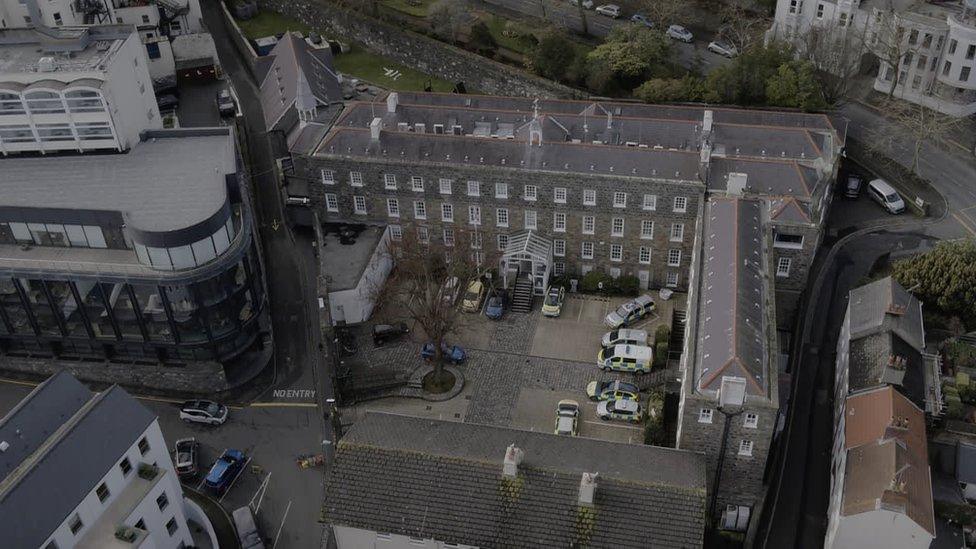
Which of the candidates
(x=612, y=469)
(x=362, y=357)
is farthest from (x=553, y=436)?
(x=362, y=357)

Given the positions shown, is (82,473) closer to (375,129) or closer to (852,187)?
(375,129)

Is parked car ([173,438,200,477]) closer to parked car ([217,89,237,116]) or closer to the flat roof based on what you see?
the flat roof

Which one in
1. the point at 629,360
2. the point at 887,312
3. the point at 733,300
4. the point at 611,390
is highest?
the point at 733,300

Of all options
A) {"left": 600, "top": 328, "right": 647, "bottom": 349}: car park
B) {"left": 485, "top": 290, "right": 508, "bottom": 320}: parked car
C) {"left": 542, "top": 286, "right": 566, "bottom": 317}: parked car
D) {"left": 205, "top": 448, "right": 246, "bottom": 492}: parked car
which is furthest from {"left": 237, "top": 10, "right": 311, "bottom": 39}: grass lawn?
{"left": 205, "top": 448, "right": 246, "bottom": 492}: parked car

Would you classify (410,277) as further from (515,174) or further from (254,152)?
(254,152)

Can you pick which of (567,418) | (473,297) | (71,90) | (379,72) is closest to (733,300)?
(567,418)
